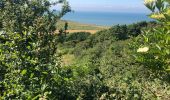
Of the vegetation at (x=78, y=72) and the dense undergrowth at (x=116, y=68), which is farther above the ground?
the vegetation at (x=78, y=72)

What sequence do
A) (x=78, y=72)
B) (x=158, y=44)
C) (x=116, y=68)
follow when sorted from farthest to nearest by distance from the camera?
(x=116, y=68) → (x=78, y=72) → (x=158, y=44)

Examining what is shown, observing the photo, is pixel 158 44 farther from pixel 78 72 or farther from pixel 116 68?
pixel 116 68

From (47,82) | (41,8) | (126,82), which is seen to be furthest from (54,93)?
(41,8)

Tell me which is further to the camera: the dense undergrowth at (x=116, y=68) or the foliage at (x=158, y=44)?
the dense undergrowth at (x=116, y=68)

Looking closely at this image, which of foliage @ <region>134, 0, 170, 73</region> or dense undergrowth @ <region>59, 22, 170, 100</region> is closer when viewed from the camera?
foliage @ <region>134, 0, 170, 73</region>

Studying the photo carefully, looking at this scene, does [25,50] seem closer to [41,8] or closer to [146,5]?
[146,5]

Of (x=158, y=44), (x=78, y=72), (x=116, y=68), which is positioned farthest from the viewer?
(x=116, y=68)

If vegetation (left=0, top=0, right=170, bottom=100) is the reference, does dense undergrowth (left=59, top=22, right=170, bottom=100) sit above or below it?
below

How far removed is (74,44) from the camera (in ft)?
207

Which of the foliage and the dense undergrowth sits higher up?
the foliage

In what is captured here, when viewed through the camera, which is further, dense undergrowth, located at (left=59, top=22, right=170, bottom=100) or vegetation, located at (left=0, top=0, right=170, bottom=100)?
dense undergrowth, located at (left=59, top=22, right=170, bottom=100)

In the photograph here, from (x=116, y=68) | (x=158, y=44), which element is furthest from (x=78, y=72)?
(x=116, y=68)

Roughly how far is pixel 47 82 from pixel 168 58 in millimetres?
3782

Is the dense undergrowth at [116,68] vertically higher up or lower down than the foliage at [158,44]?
lower down
